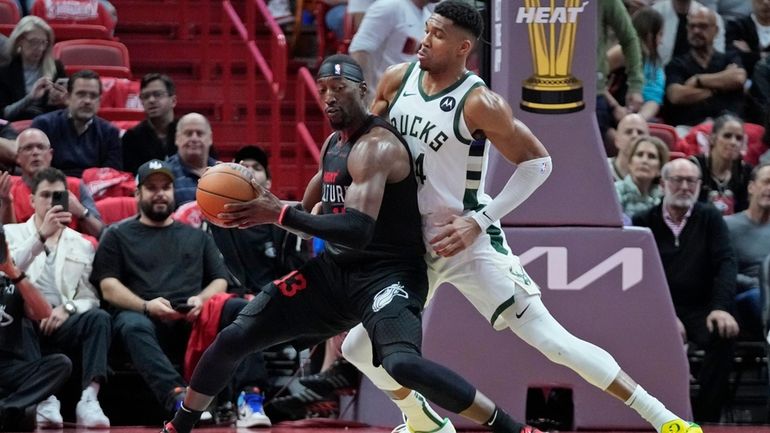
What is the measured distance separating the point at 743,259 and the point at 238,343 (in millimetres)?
4774

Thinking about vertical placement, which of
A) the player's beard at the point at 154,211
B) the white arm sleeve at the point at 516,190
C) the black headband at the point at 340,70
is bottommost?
the player's beard at the point at 154,211

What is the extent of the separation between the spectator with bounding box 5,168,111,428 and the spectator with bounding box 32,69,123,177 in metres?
1.31

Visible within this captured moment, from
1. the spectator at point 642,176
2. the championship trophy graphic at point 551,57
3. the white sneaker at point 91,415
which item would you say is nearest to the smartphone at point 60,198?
the white sneaker at point 91,415

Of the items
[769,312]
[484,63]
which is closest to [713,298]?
[769,312]

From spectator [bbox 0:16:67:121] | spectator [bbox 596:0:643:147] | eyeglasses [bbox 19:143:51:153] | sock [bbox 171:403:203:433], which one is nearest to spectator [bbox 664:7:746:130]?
spectator [bbox 596:0:643:147]

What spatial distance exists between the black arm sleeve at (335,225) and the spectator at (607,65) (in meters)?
5.55

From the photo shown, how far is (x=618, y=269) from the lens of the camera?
8.32m

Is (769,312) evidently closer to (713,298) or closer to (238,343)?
(713,298)

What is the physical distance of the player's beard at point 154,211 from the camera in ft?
30.8

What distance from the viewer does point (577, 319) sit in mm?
8305

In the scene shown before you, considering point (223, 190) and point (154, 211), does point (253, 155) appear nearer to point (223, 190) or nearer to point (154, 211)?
point (154, 211)

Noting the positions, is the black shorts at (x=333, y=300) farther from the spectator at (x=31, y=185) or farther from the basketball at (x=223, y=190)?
the spectator at (x=31, y=185)

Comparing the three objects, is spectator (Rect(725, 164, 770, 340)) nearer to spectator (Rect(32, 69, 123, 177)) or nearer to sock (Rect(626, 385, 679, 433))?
sock (Rect(626, 385, 679, 433))

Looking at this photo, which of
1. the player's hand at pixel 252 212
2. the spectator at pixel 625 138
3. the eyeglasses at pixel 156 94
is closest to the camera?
the player's hand at pixel 252 212
